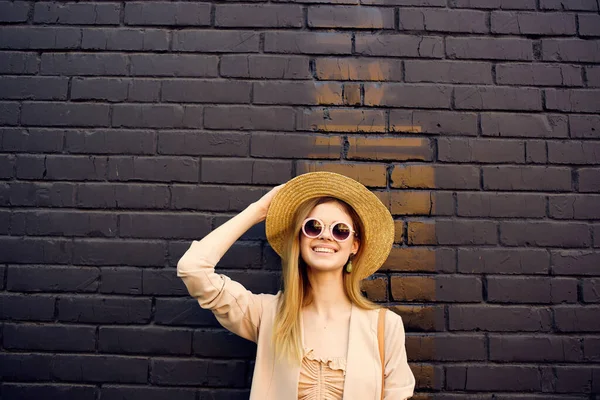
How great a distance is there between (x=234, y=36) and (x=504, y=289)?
2123 mm

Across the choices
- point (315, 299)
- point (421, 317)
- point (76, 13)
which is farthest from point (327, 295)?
point (76, 13)

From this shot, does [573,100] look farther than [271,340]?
Yes

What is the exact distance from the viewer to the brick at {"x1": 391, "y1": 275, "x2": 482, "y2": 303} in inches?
94.9

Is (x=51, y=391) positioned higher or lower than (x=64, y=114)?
lower

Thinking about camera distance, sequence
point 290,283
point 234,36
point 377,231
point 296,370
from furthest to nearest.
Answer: point 234,36, point 377,231, point 290,283, point 296,370

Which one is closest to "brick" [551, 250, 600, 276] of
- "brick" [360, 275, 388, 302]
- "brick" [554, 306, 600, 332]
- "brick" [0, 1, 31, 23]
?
"brick" [554, 306, 600, 332]

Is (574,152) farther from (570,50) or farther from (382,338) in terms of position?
(382,338)

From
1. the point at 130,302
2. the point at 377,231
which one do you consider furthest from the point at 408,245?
the point at 130,302

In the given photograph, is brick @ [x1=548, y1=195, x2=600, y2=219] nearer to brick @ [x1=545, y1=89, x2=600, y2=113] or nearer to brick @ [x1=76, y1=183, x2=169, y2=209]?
brick @ [x1=545, y1=89, x2=600, y2=113]

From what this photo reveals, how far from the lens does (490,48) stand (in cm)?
258

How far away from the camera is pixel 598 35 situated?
2.59 m

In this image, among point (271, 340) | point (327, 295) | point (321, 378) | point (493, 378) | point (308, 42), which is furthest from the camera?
point (308, 42)

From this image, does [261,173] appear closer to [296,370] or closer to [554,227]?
[296,370]

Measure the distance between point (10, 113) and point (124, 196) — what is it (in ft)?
2.79
